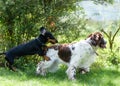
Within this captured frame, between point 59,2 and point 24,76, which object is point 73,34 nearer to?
point 59,2

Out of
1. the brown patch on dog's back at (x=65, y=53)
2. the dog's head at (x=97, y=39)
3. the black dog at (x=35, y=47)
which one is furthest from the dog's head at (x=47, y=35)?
the dog's head at (x=97, y=39)

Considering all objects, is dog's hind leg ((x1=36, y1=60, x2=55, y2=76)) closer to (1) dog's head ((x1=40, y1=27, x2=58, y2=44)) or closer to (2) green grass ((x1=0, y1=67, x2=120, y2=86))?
A: (2) green grass ((x1=0, y1=67, x2=120, y2=86))

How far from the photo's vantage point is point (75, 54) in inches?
348

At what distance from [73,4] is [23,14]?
1.41 m

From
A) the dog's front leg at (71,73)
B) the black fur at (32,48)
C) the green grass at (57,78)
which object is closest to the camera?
the green grass at (57,78)

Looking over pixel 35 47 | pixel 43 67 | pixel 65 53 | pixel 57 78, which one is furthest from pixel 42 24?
pixel 57 78

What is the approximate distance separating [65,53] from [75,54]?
234 mm

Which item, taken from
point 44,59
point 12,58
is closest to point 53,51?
point 44,59

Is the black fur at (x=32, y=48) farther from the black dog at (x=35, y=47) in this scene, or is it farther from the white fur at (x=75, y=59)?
the white fur at (x=75, y=59)

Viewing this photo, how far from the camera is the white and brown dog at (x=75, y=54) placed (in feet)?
28.9

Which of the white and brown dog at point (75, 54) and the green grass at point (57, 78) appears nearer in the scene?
the green grass at point (57, 78)

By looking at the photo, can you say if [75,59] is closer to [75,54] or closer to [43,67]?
[75,54]

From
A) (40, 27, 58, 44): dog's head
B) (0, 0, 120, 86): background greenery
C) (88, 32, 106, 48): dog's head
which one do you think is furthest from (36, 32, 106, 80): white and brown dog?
(0, 0, 120, 86): background greenery

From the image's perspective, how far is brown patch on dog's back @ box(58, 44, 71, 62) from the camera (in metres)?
8.92
